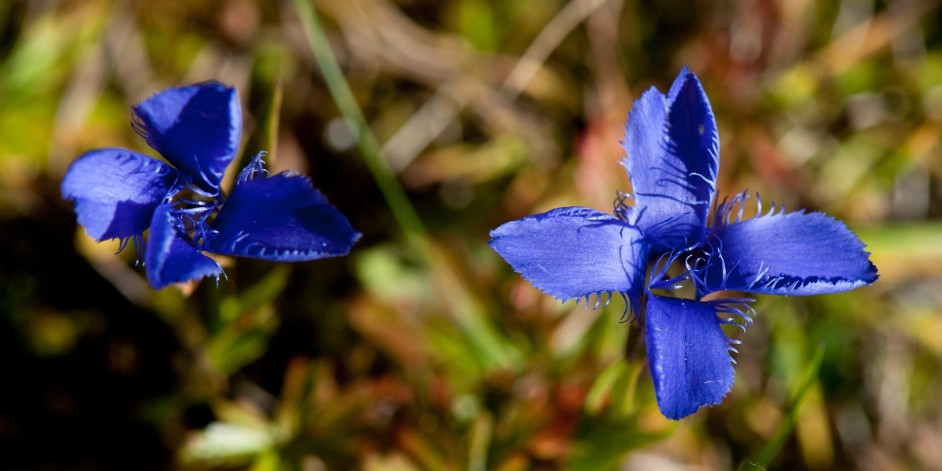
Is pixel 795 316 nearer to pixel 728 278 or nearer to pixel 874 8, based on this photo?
pixel 874 8

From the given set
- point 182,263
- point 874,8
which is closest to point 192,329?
point 182,263

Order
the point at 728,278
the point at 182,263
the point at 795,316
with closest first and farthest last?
the point at 182,263 → the point at 728,278 → the point at 795,316

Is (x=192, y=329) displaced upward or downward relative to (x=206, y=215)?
downward

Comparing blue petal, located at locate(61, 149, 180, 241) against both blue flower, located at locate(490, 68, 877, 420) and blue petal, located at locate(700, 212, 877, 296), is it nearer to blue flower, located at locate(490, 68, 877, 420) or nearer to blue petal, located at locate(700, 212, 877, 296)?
blue flower, located at locate(490, 68, 877, 420)

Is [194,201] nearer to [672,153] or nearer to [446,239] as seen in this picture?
[672,153]

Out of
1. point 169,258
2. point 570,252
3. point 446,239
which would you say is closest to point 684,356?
point 570,252

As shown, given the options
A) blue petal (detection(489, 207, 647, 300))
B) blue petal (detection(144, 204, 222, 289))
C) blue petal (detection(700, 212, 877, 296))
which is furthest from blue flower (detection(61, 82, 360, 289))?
blue petal (detection(700, 212, 877, 296))
